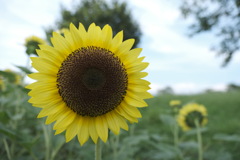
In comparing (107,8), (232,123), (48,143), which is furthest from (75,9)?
(48,143)

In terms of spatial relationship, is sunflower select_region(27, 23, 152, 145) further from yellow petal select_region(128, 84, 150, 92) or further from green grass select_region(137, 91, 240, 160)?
green grass select_region(137, 91, 240, 160)

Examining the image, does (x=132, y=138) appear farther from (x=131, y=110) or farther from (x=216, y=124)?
Answer: (x=216, y=124)

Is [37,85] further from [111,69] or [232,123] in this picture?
[232,123]

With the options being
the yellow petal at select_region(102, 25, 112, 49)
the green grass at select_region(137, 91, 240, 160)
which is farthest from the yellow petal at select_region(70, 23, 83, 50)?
the green grass at select_region(137, 91, 240, 160)

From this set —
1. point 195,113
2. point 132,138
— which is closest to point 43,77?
point 132,138

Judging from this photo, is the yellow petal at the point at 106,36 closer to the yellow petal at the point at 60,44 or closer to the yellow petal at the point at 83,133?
the yellow petal at the point at 60,44

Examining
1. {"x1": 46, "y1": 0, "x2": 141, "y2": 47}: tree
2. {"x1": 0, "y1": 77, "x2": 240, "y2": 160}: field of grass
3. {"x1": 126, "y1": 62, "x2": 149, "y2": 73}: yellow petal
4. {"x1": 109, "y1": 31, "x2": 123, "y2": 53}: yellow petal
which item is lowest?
{"x1": 0, "y1": 77, "x2": 240, "y2": 160}: field of grass
